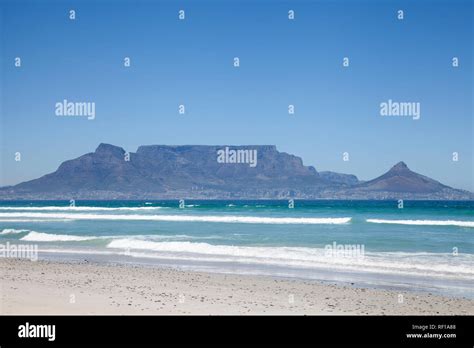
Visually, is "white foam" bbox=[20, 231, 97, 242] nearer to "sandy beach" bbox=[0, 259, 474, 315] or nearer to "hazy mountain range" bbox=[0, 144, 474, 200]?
"sandy beach" bbox=[0, 259, 474, 315]

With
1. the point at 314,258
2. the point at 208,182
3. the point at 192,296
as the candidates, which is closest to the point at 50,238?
the point at 314,258

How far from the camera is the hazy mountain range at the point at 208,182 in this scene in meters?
159

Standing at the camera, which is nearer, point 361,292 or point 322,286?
point 361,292

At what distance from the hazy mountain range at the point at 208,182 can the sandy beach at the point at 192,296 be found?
145 m

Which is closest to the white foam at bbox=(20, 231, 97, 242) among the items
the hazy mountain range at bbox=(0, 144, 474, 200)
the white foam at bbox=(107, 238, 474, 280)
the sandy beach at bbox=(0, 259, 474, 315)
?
the white foam at bbox=(107, 238, 474, 280)

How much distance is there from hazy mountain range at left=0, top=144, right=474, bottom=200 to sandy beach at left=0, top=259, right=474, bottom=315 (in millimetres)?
145130

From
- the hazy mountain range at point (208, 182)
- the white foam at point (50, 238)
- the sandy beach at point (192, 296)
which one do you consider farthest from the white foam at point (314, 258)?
the hazy mountain range at point (208, 182)

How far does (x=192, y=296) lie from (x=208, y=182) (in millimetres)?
171373

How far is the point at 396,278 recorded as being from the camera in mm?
12562

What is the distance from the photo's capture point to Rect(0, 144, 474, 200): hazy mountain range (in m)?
159
